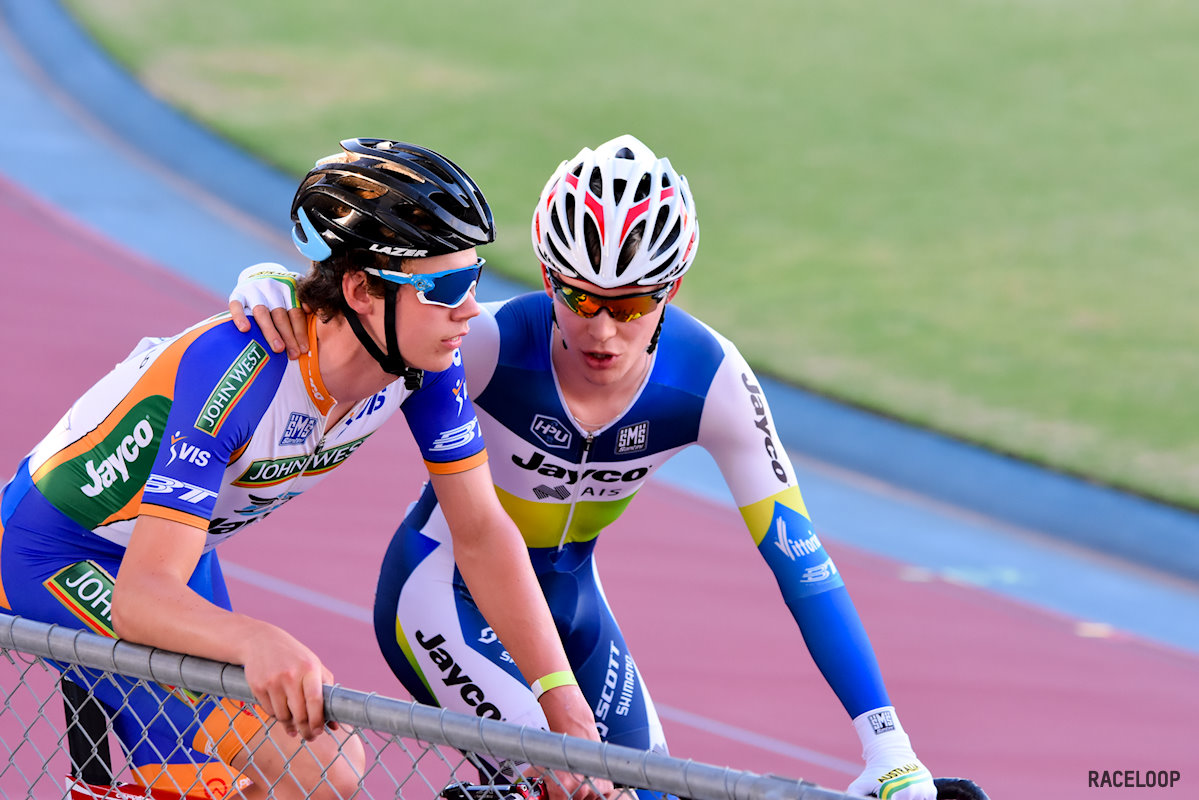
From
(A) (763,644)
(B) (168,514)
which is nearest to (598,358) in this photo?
(B) (168,514)

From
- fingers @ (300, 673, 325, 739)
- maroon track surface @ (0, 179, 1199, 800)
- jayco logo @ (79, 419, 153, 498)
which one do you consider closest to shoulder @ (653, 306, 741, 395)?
jayco logo @ (79, 419, 153, 498)

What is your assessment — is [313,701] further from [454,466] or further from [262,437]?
[454,466]

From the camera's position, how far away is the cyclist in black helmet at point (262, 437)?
2445 mm

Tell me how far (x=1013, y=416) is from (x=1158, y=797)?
3967mm

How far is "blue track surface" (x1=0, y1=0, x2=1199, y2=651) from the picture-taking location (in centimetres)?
723

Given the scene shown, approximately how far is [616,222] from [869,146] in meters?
11.0

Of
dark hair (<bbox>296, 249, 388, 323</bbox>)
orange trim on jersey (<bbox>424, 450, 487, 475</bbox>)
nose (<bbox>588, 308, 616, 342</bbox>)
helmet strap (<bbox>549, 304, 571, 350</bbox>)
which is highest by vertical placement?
helmet strap (<bbox>549, 304, 571, 350</bbox>)

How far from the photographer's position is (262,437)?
2.54 metres

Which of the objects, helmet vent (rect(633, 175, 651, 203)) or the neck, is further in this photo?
helmet vent (rect(633, 175, 651, 203))

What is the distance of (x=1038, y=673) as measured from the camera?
6.12 meters

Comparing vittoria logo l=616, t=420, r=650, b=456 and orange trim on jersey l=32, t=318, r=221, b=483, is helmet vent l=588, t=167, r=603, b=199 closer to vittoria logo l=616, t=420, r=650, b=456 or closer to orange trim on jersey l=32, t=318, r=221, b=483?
vittoria logo l=616, t=420, r=650, b=456

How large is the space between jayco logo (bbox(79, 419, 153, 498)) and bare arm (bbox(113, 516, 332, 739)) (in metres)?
0.27

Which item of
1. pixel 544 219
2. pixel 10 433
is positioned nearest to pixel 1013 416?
pixel 10 433

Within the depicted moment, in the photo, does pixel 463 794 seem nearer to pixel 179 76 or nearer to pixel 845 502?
pixel 845 502
